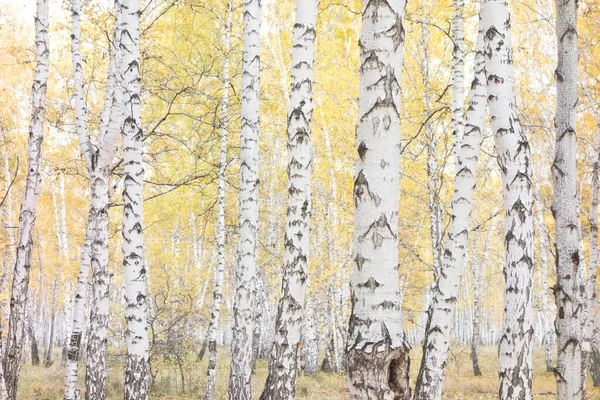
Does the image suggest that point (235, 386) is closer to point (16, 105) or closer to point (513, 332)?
point (513, 332)

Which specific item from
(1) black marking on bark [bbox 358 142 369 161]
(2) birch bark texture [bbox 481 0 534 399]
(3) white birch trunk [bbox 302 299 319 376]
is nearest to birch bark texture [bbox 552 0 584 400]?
(2) birch bark texture [bbox 481 0 534 399]

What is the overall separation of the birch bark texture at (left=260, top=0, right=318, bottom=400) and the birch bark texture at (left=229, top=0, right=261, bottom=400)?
100 cm

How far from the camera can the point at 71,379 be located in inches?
313

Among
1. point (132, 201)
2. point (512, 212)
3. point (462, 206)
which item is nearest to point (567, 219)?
point (512, 212)

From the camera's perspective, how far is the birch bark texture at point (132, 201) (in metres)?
5.39

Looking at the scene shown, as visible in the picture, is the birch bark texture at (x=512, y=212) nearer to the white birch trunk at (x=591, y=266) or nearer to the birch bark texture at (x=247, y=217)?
the white birch trunk at (x=591, y=266)

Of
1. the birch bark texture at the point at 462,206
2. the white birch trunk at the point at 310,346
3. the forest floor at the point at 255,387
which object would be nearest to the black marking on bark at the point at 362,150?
the birch bark texture at the point at 462,206

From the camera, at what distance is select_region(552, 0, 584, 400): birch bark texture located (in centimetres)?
335

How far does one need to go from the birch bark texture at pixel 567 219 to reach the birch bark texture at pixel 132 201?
12.7 ft

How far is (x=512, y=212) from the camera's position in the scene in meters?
3.24

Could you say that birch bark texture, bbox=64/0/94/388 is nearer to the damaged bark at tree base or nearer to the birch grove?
the birch grove

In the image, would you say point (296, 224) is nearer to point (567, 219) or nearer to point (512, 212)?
point (512, 212)

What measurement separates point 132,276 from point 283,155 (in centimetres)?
1560

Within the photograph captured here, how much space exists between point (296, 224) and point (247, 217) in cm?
113
